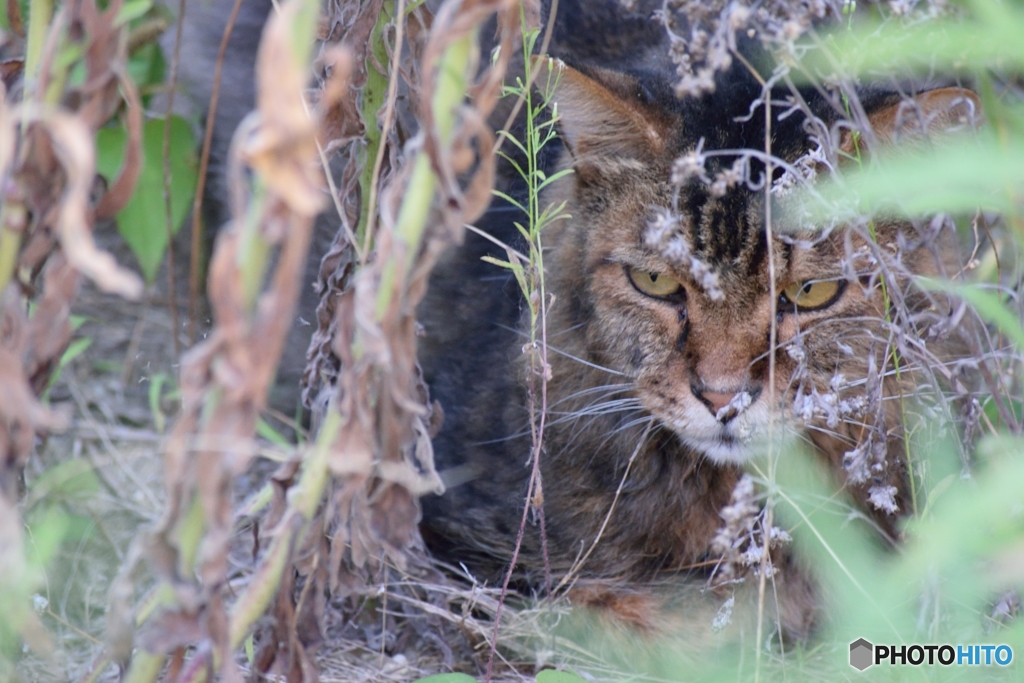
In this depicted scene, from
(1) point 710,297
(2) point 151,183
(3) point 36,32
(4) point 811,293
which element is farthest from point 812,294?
(2) point 151,183

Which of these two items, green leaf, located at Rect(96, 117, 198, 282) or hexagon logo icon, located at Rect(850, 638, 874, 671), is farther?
green leaf, located at Rect(96, 117, 198, 282)

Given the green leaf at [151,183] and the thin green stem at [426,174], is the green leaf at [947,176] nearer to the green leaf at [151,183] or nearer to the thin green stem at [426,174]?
the thin green stem at [426,174]

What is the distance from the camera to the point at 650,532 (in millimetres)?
2309

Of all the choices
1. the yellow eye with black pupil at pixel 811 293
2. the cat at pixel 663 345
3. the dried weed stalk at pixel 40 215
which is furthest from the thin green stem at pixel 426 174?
the yellow eye with black pupil at pixel 811 293

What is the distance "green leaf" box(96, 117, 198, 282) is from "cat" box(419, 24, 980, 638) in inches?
35.4

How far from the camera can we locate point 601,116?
2.01 meters

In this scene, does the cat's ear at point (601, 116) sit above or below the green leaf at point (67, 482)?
above

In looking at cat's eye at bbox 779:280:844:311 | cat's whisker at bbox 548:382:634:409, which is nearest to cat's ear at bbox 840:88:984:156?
cat's eye at bbox 779:280:844:311

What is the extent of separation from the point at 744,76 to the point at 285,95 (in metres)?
1.48

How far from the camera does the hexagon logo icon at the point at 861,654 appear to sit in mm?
1684

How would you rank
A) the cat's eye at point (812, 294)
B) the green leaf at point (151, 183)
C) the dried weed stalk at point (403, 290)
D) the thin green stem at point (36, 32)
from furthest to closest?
the green leaf at point (151, 183) < the cat's eye at point (812, 294) < the thin green stem at point (36, 32) < the dried weed stalk at point (403, 290)

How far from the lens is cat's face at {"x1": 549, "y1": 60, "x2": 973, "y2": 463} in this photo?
1.90 metres

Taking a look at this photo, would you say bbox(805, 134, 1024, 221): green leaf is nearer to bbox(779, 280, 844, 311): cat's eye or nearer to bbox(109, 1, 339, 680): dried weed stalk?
bbox(109, 1, 339, 680): dried weed stalk

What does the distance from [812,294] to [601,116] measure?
0.57 m
